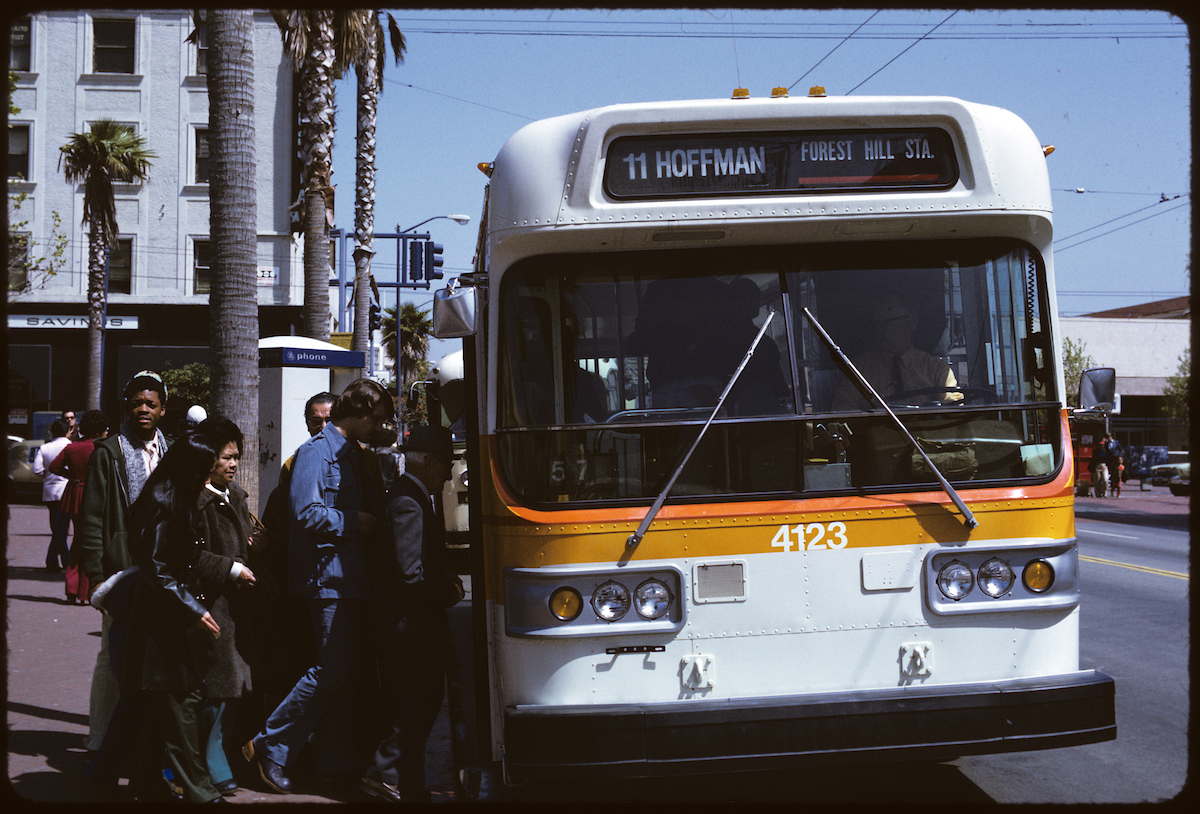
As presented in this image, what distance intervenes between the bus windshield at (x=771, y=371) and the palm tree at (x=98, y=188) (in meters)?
25.8

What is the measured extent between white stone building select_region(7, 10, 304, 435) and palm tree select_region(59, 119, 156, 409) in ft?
11.9

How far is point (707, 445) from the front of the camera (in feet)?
13.7

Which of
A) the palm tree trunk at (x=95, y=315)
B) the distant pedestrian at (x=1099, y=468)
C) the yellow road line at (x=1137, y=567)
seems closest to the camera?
the yellow road line at (x=1137, y=567)

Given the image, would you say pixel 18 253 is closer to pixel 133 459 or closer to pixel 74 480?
pixel 74 480

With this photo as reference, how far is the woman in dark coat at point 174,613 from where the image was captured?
4621 mm

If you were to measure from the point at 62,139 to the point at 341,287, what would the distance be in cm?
1039

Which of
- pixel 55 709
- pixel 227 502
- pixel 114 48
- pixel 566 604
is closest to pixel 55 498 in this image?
pixel 55 709

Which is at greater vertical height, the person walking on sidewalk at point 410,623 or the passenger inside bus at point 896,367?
the passenger inside bus at point 896,367

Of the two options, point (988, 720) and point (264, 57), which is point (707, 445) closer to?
point (988, 720)

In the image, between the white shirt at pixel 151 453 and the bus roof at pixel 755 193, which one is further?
the white shirt at pixel 151 453

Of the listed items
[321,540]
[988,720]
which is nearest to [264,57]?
[321,540]

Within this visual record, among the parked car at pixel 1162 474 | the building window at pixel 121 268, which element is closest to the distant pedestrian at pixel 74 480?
the building window at pixel 121 268

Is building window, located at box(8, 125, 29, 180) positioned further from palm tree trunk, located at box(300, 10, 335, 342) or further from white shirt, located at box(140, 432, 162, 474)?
white shirt, located at box(140, 432, 162, 474)

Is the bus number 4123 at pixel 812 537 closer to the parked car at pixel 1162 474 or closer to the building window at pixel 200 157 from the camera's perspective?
the building window at pixel 200 157
